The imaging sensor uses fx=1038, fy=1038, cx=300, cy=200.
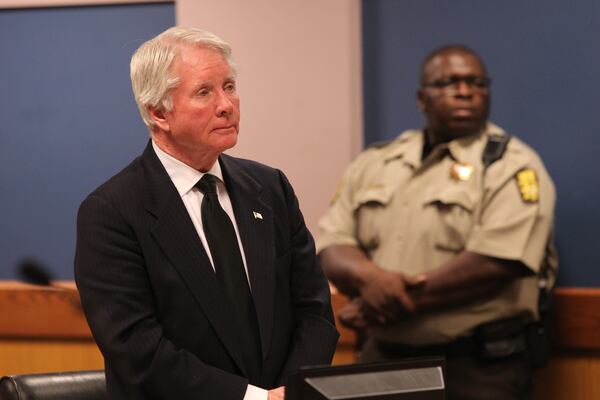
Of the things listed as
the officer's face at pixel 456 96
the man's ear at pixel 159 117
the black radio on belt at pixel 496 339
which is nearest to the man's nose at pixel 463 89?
the officer's face at pixel 456 96

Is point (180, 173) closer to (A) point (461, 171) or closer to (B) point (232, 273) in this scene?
(B) point (232, 273)

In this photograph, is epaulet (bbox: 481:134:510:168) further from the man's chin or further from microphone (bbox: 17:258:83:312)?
microphone (bbox: 17:258:83:312)

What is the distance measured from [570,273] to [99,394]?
6.74 feet

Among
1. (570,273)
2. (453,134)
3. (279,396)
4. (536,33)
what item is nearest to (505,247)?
(453,134)

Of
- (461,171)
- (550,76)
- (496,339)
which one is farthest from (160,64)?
(550,76)

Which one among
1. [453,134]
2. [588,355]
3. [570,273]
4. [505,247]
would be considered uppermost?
[453,134]

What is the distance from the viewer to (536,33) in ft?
12.2

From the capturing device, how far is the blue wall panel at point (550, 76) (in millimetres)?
3658

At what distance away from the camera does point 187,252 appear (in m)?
1.93

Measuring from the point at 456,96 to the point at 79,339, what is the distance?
1755 mm

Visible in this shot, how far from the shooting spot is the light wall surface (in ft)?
12.4

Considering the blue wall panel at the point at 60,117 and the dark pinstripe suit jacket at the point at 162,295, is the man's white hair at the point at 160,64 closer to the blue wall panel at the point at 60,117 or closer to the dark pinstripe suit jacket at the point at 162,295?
the dark pinstripe suit jacket at the point at 162,295

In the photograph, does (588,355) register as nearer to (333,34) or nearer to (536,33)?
(536,33)

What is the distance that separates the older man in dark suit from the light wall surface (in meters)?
1.76
